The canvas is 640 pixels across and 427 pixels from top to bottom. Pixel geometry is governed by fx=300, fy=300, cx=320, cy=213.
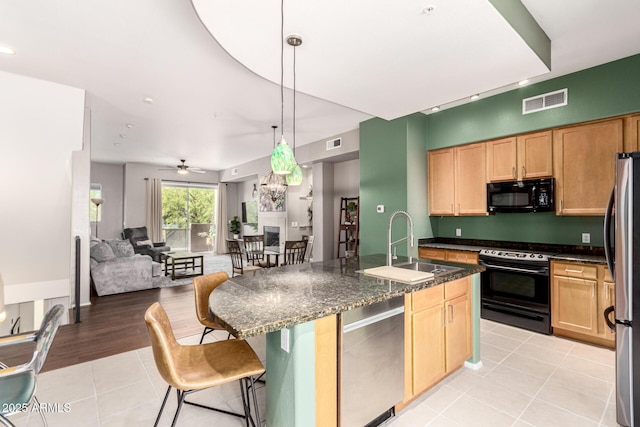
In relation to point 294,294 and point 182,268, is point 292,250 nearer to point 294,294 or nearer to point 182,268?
point 182,268

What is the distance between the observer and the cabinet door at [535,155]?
11.7ft

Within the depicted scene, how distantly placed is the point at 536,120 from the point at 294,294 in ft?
12.1

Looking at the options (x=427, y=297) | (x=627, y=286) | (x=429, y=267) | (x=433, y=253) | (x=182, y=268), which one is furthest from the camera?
(x=182, y=268)

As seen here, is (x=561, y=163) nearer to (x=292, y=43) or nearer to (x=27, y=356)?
(x=292, y=43)

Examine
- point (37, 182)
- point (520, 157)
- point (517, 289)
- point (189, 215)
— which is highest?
point (520, 157)

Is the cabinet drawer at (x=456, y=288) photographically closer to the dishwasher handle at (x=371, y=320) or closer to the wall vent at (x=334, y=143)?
the dishwasher handle at (x=371, y=320)

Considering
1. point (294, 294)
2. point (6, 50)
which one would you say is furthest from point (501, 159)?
point (6, 50)

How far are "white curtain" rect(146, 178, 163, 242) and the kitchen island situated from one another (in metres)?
8.30

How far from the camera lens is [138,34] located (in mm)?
2576

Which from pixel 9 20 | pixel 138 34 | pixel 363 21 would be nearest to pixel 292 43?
pixel 363 21

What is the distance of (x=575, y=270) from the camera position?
3.13 m

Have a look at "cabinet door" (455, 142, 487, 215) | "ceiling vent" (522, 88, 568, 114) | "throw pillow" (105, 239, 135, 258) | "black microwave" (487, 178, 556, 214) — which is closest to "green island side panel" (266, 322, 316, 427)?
"black microwave" (487, 178, 556, 214)

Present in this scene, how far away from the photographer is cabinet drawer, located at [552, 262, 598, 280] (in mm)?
3017

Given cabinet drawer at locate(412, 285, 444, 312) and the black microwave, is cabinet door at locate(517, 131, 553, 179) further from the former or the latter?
cabinet drawer at locate(412, 285, 444, 312)
